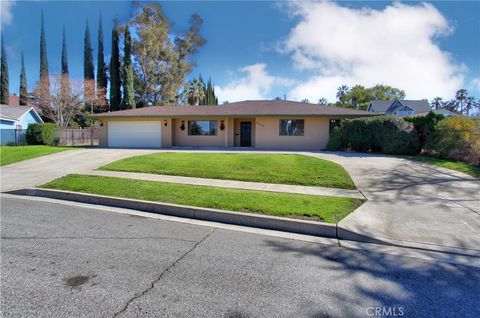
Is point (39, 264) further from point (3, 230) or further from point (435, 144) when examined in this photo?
point (435, 144)

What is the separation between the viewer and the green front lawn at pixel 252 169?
8.79 meters

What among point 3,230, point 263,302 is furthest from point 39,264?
point 263,302

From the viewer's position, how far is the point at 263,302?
9.04 feet

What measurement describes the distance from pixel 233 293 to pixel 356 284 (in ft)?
4.52

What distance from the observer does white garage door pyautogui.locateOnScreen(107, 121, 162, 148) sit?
68.6ft

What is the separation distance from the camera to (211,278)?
323 cm

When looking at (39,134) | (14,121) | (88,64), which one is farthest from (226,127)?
(88,64)

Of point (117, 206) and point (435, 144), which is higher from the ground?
point (435, 144)

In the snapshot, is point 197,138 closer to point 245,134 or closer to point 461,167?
point 245,134

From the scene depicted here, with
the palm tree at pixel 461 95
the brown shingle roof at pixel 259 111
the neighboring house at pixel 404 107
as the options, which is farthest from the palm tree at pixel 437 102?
the brown shingle roof at pixel 259 111

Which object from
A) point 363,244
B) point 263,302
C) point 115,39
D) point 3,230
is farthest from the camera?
point 115,39

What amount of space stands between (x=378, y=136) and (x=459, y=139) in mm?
3809
